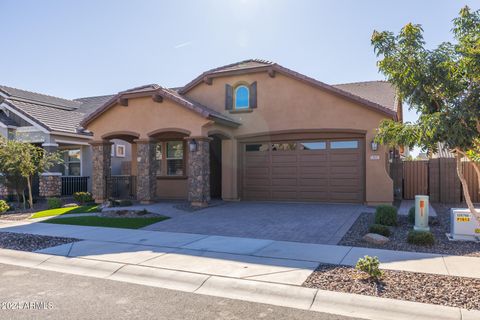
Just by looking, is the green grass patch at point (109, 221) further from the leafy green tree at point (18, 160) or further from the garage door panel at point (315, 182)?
the garage door panel at point (315, 182)

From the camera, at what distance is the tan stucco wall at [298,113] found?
1534 cm

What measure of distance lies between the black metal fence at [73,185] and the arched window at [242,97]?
9.99 metres

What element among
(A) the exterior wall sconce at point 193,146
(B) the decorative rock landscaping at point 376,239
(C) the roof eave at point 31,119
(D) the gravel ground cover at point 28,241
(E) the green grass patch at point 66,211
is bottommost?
(D) the gravel ground cover at point 28,241

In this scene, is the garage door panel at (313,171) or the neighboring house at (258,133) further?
the garage door panel at (313,171)

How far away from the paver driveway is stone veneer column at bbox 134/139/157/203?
0.82 m

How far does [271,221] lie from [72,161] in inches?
573

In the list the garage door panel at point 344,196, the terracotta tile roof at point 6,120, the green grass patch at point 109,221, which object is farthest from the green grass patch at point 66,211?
the garage door panel at point 344,196

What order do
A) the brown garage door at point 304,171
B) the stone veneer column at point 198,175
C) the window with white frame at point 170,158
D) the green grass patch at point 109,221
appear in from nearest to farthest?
the green grass patch at point 109,221 < the stone veneer column at point 198,175 < the brown garage door at point 304,171 < the window with white frame at point 170,158

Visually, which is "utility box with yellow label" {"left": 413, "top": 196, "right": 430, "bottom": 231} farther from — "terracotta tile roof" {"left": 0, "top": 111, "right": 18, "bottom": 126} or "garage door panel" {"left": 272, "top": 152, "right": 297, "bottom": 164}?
"terracotta tile roof" {"left": 0, "top": 111, "right": 18, "bottom": 126}

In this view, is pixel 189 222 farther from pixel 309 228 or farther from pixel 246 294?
pixel 246 294

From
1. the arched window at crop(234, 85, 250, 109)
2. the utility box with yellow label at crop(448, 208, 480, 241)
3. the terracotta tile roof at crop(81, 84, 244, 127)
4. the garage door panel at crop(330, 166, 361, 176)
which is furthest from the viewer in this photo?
the arched window at crop(234, 85, 250, 109)

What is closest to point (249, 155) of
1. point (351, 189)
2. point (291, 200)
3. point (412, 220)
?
point (291, 200)

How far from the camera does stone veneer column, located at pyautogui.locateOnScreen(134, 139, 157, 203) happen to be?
647 inches

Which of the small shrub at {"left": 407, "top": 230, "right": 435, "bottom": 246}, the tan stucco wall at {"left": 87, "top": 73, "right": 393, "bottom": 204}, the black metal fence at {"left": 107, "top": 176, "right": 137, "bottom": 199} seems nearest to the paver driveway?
the small shrub at {"left": 407, "top": 230, "right": 435, "bottom": 246}
